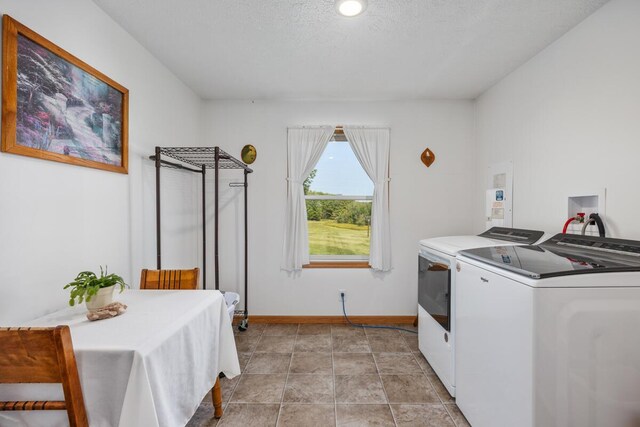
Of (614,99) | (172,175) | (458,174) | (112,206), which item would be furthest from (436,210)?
(112,206)

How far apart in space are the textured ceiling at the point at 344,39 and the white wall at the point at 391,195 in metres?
0.35

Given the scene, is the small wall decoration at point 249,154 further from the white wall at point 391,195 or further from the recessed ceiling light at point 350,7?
the recessed ceiling light at point 350,7

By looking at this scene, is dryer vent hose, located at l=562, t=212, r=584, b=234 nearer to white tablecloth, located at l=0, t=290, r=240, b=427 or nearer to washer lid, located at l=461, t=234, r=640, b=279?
washer lid, located at l=461, t=234, r=640, b=279

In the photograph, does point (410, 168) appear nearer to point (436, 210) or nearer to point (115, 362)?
point (436, 210)

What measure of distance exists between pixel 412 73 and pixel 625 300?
2189 mm

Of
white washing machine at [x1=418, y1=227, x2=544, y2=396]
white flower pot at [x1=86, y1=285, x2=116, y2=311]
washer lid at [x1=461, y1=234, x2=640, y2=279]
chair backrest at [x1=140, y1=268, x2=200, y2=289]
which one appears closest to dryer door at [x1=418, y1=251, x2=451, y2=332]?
Result: white washing machine at [x1=418, y1=227, x2=544, y2=396]

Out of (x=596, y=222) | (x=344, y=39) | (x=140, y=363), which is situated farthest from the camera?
(x=344, y=39)

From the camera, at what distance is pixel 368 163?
3.21 meters

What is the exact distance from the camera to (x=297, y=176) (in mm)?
3215

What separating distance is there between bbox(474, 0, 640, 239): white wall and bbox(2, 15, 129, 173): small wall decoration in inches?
118

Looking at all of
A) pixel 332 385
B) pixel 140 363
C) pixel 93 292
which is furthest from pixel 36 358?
pixel 332 385

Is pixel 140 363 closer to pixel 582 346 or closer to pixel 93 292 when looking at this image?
pixel 93 292

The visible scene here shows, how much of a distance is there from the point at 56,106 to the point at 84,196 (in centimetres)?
47

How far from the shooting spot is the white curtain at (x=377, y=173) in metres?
3.18
